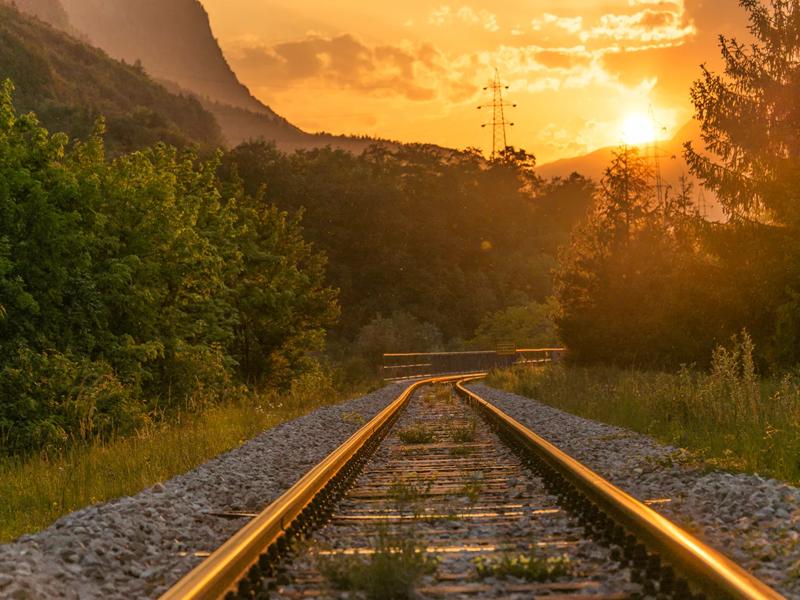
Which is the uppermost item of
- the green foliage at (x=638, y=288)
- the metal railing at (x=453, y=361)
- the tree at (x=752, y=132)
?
the tree at (x=752, y=132)

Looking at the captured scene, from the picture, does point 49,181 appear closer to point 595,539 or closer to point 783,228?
point 595,539

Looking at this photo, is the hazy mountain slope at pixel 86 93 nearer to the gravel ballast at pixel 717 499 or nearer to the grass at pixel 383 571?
the gravel ballast at pixel 717 499

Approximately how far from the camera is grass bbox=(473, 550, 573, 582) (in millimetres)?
5223

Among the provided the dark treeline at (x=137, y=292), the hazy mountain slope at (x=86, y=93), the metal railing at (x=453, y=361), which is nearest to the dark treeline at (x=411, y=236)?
the metal railing at (x=453, y=361)

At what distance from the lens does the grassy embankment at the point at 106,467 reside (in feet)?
27.8

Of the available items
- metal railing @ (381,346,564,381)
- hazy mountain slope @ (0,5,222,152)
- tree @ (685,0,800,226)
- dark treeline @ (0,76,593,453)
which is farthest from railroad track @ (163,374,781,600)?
hazy mountain slope @ (0,5,222,152)

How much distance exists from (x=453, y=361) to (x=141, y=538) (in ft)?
160

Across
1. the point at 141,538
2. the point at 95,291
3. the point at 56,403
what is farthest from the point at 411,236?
the point at 141,538

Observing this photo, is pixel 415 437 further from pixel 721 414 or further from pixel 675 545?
pixel 675 545

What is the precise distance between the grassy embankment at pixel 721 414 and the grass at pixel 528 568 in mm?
3911

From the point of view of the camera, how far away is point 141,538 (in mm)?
6770

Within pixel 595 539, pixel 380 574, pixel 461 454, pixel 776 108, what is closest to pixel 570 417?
pixel 461 454

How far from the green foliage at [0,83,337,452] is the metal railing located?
22.3m

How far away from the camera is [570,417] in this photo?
1706 cm
